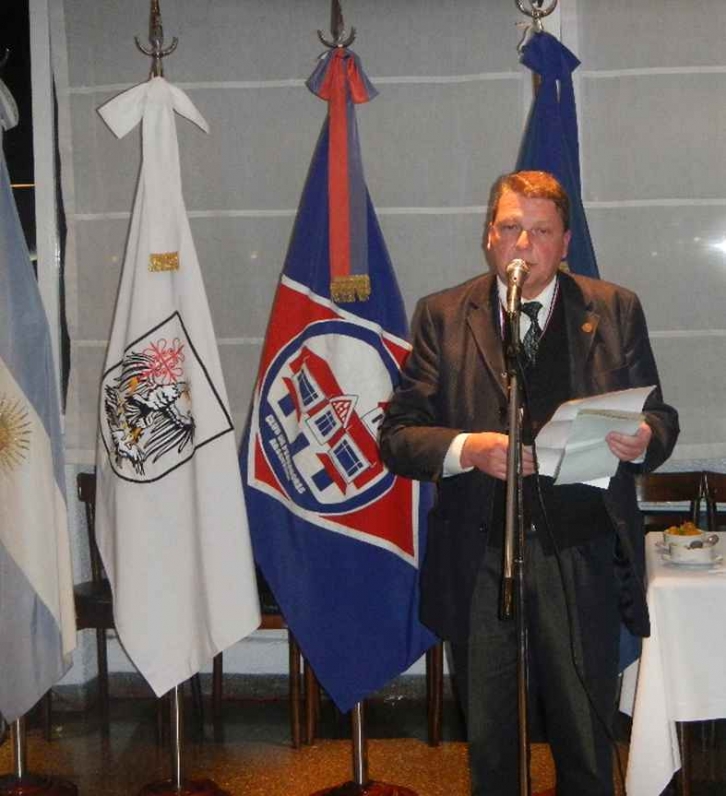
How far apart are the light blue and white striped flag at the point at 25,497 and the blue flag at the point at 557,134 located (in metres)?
1.58

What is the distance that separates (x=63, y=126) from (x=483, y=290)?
7.43 ft

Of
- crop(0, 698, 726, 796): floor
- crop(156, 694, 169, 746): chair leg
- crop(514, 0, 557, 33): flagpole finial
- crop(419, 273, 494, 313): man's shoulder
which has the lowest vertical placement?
crop(0, 698, 726, 796): floor

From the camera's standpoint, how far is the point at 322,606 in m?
3.31

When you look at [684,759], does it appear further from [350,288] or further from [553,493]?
[350,288]

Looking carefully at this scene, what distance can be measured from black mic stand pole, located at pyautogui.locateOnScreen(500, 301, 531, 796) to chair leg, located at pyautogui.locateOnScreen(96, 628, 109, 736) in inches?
91.9

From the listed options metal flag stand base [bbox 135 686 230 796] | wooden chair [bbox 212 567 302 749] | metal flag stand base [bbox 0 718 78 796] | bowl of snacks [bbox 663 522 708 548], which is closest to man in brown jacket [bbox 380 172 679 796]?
bowl of snacks [bbox 663 522 708 548]

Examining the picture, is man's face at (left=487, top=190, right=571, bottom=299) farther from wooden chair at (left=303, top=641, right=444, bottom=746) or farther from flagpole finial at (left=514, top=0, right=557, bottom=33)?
wooden chair at (left=303, top=641, right=444, bottom=746)

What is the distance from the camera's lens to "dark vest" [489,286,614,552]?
229cm

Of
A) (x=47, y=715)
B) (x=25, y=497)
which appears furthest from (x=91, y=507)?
(x=25, y=497)

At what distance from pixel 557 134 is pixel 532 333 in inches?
53.2

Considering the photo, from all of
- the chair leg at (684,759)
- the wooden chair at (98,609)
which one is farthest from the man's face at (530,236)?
the wooden chair at (98,609)

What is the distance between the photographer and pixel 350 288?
3.25 m

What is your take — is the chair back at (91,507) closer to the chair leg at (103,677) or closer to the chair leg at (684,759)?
the chair leg at (103,677)

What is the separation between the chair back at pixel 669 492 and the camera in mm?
3973
